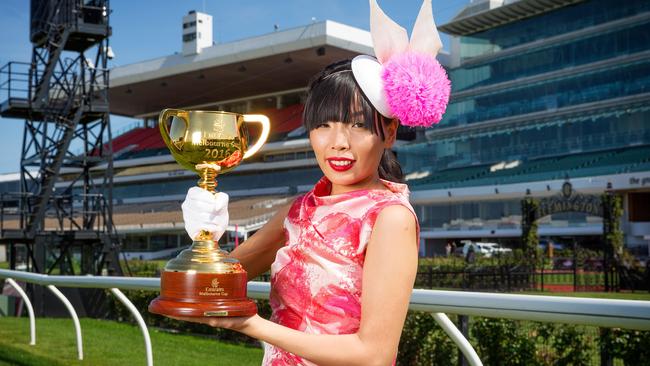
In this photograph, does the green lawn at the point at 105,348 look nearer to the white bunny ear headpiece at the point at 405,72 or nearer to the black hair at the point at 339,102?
the black hair at the point at 339,102

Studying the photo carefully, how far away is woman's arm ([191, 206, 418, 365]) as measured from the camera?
1.59 meters

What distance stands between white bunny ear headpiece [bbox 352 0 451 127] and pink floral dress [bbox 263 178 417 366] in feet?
0.69

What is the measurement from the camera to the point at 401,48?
1.83m

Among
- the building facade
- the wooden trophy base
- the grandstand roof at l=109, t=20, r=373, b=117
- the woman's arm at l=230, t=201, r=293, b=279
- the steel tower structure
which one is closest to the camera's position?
the wooden trophy base

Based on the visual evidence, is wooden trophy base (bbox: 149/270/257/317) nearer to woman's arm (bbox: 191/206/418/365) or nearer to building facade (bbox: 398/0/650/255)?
woman's arm (bbox: 191/206/418/365)

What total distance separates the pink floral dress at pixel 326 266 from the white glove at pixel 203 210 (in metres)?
0.23

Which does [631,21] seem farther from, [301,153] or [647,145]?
[301,153]

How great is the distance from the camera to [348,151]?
70.9 inches

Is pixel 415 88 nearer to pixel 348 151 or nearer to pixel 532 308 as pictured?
pixel 348 151

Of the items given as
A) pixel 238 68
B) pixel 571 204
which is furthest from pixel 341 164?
pixel 238 68

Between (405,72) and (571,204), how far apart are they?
23273mm

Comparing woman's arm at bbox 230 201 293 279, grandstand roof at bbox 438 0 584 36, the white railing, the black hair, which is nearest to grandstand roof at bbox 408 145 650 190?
grandstand roof at bbox 438 0 584 36

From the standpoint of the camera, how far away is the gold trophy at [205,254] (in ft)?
5.20

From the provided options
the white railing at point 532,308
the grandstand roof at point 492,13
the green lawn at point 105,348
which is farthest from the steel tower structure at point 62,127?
the grandstand roof at point 492,13
